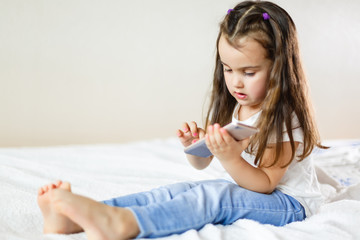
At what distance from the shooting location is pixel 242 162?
1113 mm

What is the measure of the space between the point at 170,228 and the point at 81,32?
2.01 m

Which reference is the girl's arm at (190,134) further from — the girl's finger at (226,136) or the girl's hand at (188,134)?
the girl's finger at (226,136)

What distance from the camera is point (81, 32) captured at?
2.78 meters

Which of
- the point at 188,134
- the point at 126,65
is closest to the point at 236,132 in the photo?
the point at 188,134

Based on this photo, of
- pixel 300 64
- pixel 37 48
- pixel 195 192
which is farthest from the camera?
pixel 37 48

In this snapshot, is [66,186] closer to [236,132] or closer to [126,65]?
[236,132]

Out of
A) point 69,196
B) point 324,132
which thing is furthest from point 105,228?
point 324,132

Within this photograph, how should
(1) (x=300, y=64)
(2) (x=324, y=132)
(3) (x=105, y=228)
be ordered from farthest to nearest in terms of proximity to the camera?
(2) (x=324, y=132) < (1) (x=300, y=64) < (3) (x=105, y=228)

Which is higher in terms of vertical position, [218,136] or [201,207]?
[218,136]

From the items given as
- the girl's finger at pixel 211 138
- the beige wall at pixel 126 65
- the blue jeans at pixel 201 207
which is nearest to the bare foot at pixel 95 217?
the blue jeans at pixel 201 207

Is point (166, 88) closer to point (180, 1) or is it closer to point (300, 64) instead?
point (180, 1)

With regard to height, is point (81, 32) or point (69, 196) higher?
point (81, 32)

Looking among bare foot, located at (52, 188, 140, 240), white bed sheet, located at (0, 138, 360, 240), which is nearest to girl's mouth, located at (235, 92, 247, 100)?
white bed sheet, located at (0, 138, 360, 240)

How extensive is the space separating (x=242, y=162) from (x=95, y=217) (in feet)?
1.24
